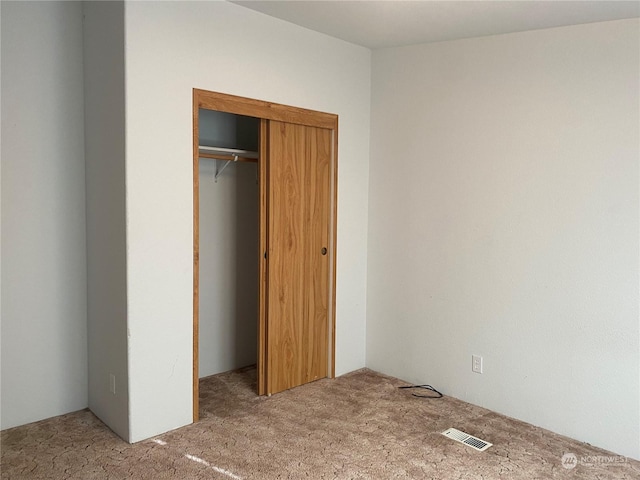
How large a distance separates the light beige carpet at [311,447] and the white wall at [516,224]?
0.26 metres

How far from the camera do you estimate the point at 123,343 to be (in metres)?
3.00

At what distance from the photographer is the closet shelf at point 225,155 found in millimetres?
3650

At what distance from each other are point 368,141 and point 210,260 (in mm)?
1476

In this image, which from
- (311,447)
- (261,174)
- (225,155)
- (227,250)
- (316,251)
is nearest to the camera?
(311,447)

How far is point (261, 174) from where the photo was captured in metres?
3.65

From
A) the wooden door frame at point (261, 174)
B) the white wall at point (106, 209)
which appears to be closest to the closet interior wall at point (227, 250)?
the wooden door frame at point (261, 174)

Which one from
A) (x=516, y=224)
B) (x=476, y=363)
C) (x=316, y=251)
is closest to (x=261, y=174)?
(x=316, y=251)

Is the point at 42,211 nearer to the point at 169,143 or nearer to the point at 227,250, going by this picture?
the point at 169,143

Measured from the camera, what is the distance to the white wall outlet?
364 cm

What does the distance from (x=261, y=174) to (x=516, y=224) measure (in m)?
1.64

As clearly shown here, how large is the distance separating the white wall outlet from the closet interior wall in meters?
1.70

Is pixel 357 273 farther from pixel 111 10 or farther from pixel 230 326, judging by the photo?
pixel 111 10

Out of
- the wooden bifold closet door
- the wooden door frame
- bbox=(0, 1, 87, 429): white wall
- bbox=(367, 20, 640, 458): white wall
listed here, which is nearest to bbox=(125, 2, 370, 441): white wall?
the wooden door frame

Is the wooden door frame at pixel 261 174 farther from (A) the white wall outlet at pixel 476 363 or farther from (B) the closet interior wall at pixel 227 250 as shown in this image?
(A) the white wall outlet at pixel 476 363
